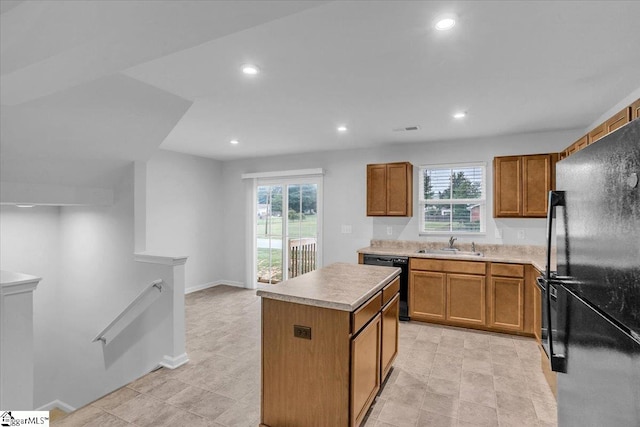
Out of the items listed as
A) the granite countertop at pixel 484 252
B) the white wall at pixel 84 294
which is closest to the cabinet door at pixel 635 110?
the granite countertop at pixel 484 252

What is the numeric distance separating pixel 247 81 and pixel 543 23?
206cm

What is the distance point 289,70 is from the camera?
2457 mm

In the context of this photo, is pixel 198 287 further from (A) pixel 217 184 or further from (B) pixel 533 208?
(B) pixel 533 208

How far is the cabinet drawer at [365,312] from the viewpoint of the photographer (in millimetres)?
1883

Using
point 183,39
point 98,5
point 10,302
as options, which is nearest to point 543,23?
point 183,39

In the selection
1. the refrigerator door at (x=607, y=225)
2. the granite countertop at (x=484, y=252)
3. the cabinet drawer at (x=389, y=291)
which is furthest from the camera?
the granite countertop at (x=484, y=252)

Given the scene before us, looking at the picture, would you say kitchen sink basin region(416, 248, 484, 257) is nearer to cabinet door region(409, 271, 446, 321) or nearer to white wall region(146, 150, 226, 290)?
cabinet door region(409, 271, 446, 321)

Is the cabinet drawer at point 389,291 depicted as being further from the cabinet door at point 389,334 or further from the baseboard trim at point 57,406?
the baseboard trim at point 57,406

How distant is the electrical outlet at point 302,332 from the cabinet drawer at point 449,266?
2.66 meters

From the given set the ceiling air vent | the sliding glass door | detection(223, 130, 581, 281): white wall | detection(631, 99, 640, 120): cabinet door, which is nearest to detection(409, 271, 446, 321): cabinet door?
detection(223, 130, 581, 281): white wall

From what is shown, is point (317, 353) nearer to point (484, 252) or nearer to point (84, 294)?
point (484, 252)

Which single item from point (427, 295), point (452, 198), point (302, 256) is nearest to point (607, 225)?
point (427, 295)

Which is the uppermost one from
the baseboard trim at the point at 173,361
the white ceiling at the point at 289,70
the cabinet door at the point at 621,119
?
the white ceiling at the point at 289,70

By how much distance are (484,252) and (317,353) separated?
3.46 meters
